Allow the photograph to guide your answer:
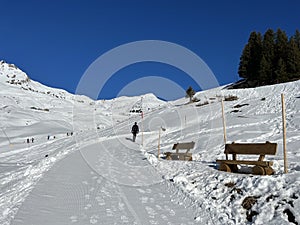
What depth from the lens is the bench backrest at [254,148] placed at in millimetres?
8584

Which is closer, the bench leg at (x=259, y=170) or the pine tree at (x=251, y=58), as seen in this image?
the bench leg at (x=259, y=170)

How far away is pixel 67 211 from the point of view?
6898 millimetres

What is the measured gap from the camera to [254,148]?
9242mm

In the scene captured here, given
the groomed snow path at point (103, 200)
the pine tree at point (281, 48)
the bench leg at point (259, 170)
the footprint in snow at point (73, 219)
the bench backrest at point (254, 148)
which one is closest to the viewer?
the footprint in snow at point (73, 219)

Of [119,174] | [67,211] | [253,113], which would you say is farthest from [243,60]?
[67,211]

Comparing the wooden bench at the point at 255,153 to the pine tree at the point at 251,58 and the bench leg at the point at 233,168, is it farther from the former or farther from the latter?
the pine tree at the point at 251,58

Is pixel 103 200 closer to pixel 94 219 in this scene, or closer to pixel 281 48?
pixel 94 219

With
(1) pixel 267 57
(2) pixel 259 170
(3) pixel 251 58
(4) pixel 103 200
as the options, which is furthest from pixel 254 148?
(3) pixel 251 58

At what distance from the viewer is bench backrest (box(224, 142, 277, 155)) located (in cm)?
858

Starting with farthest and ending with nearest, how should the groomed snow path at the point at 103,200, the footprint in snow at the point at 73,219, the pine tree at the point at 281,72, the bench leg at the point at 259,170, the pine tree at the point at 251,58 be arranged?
the pine tree at the point at 251,58 → the pine tree at the point at 281,72 → the bench leg at the point at 259,170 → the groomed snow path at the point at 103,200 → the footprint in snow at the point at 73,219

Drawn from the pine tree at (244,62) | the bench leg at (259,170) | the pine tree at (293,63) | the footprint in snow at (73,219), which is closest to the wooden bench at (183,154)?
the bench leg at (259,170)

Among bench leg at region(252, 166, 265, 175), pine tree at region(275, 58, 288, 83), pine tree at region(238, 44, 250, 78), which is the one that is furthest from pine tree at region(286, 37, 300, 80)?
bench leg at region(252, 166, 265, 175)

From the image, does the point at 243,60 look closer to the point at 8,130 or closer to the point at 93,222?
the point at 8,130

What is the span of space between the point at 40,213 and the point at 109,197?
2.02 meters
